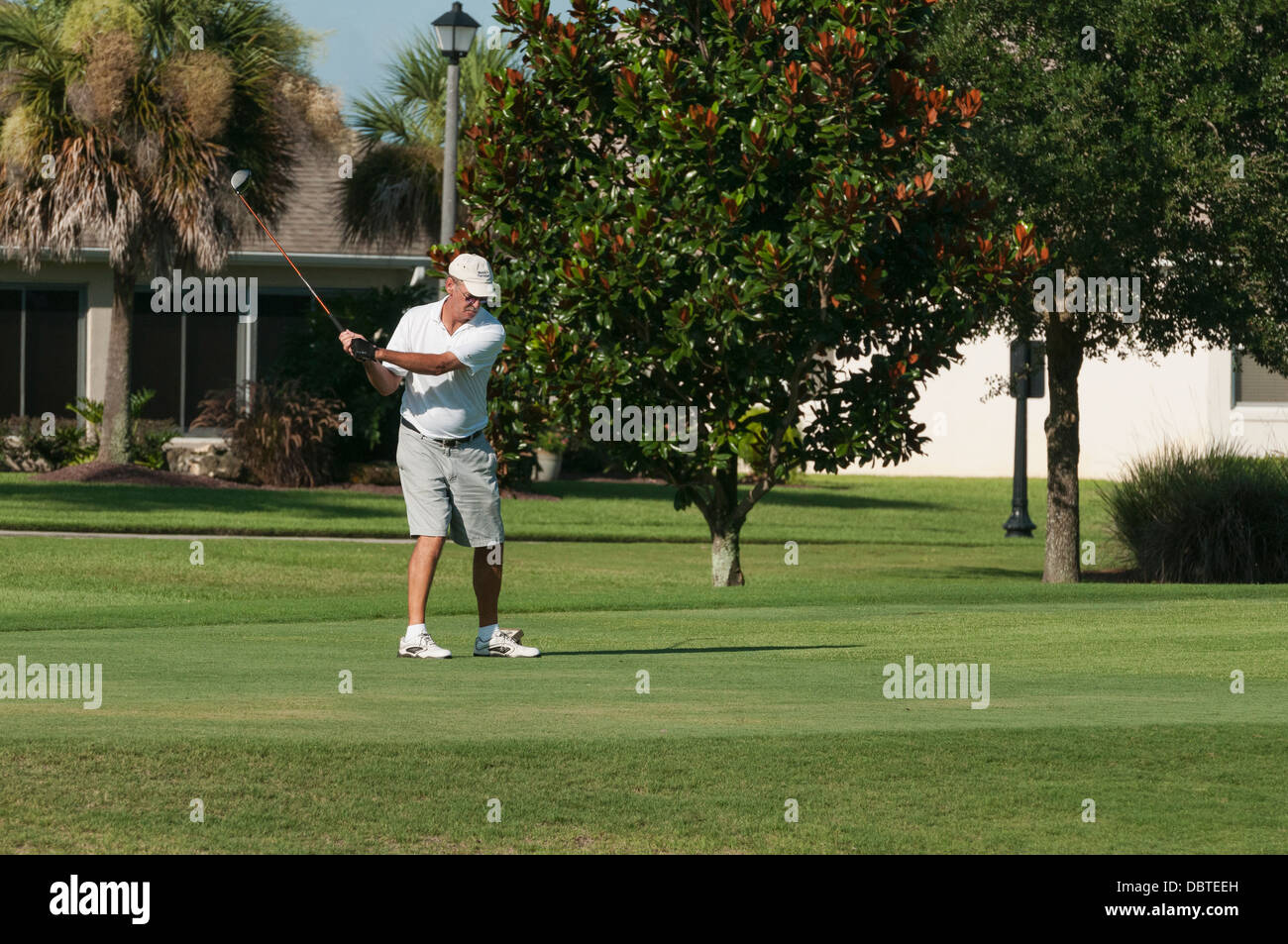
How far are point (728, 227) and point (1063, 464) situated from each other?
643cm

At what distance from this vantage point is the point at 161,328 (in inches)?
1388

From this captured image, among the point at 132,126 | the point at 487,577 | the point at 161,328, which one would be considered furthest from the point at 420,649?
the point at 161,328

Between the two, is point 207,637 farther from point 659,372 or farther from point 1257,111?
point 1257,111

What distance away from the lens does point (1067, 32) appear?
17688 mm

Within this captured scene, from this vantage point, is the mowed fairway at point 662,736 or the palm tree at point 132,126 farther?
the palm tree at point 132,126

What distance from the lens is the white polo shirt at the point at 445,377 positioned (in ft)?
31.3

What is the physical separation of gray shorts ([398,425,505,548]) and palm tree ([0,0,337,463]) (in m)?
18.7

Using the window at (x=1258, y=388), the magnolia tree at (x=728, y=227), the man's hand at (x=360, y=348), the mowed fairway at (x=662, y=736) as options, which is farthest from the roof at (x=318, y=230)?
the man's hand at (x=360, y=348)

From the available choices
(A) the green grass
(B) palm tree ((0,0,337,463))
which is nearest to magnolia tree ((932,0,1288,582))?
(A) the green grass

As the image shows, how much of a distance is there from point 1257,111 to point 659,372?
6.07 m

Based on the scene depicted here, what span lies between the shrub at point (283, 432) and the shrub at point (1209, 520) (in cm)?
1316

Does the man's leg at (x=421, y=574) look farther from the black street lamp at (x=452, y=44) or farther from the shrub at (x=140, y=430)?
the shrub at (x=140, y=430)

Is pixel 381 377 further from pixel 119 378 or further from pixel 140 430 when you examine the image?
pixel 140 430
